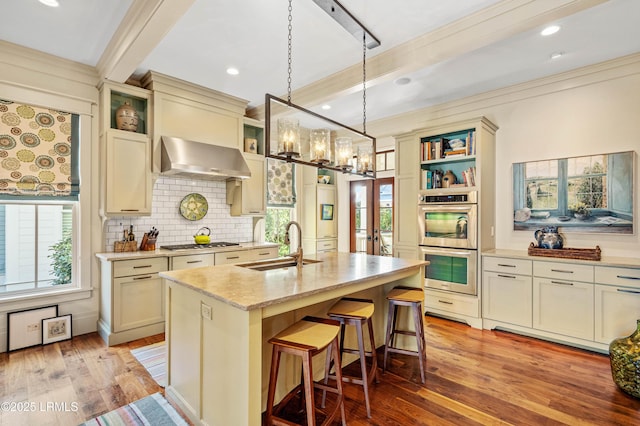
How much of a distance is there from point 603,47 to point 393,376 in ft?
12.5

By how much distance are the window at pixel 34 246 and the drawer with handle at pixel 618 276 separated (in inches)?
225

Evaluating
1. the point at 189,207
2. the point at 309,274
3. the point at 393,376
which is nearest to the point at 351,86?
the point at 309,274

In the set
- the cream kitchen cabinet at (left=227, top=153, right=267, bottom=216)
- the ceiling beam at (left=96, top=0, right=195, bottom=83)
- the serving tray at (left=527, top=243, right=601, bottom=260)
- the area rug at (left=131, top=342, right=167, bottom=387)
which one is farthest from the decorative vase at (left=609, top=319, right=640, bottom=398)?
the cream kitchen cabinet at (left=227, top=153, right=267, bottom=216)

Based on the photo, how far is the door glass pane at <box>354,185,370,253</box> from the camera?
19.2 feet

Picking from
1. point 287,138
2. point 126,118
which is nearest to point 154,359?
point 287,138

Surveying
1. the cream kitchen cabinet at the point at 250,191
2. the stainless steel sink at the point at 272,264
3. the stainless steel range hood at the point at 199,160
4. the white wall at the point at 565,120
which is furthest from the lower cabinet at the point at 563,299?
the stainless steel range hood at the point at 199,160

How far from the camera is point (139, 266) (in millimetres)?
3441

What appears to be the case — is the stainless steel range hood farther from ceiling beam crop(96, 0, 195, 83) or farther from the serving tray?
the serving tray

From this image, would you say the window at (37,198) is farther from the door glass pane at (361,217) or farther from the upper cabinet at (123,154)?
the door glass pane at (361,217)

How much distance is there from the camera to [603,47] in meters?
3.12

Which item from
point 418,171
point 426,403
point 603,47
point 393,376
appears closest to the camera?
point 426,403

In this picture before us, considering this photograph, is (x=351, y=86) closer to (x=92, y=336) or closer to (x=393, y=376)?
(x=393, y=376)

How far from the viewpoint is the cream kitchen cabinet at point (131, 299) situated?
3.29 meters

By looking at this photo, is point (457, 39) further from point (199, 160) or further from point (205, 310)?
point (199, 160)
